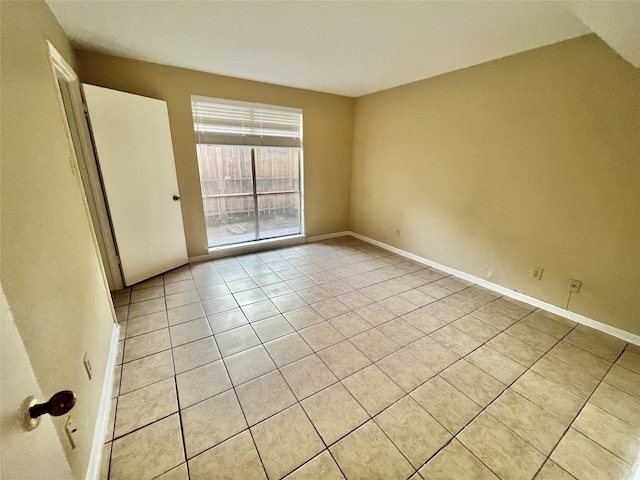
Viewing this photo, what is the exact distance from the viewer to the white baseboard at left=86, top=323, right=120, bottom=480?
4.01 ft

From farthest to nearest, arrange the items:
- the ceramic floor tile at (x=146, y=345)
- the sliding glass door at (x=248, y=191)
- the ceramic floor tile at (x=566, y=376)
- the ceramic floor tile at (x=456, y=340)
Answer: the sliding glass door at (x=248, y=191) → the ceramic floor tile at (x=456, y=340) → the ceramic floor tile at (x=146, y=345) → the ceramic floor tile at (x=566, y=376)

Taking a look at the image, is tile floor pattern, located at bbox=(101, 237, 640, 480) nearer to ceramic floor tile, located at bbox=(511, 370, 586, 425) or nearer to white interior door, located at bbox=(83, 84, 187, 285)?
ceramic floor tile, located at bbox=(511, 370, 586, 425)

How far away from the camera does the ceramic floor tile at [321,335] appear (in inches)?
81.9

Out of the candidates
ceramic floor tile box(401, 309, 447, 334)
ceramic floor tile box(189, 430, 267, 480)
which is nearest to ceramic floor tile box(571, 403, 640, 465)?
ceramic floor tile box(401, 309, 447, 334)

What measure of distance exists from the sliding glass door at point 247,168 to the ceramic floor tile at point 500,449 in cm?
353

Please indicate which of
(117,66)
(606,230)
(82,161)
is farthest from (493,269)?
(117,66)

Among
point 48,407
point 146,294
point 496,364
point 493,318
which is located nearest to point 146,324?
point 146,294

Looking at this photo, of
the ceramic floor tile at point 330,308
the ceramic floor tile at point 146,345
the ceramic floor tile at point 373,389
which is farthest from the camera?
the ceramic floor tile at point 330,308

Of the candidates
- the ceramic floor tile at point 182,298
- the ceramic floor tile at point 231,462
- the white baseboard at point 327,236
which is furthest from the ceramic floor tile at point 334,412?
the white baseboard at point 327,236

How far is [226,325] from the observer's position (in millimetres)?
2312

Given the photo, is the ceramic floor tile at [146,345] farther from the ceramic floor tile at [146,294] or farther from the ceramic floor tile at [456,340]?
the ceramic floor tile at [456,340]

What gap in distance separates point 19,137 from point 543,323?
3.66 m

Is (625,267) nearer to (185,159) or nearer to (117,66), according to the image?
(185,159)

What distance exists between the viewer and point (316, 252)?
411 centimetres
